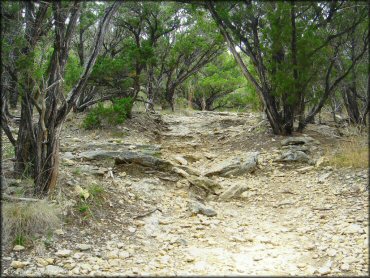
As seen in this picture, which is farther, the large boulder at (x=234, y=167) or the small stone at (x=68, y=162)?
the large boulder at (x=234, y=167)

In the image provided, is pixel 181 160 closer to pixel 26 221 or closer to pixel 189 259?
pixel 189 259

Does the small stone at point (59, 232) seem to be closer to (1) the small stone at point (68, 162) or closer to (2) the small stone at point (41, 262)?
(2) the small stone at point (41, 262)

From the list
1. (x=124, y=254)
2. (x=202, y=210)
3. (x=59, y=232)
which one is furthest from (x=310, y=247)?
(x=59, y=232)

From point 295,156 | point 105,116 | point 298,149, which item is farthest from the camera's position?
point 105,116

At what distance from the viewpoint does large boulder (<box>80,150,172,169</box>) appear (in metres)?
5.63

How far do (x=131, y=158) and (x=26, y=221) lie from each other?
2.42m

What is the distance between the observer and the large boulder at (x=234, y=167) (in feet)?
19.6

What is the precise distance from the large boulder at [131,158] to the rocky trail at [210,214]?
0.02 metres

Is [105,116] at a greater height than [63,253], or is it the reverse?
[105,116]

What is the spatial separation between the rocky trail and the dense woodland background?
78 cm

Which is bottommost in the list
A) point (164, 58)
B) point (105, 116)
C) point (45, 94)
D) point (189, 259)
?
point (189, 259)

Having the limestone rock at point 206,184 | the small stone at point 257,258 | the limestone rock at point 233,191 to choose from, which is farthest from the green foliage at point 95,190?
the small stone at point 257,258

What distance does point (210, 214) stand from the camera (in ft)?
14.4

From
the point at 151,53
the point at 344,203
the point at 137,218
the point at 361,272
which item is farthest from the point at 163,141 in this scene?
the point at 361,272
